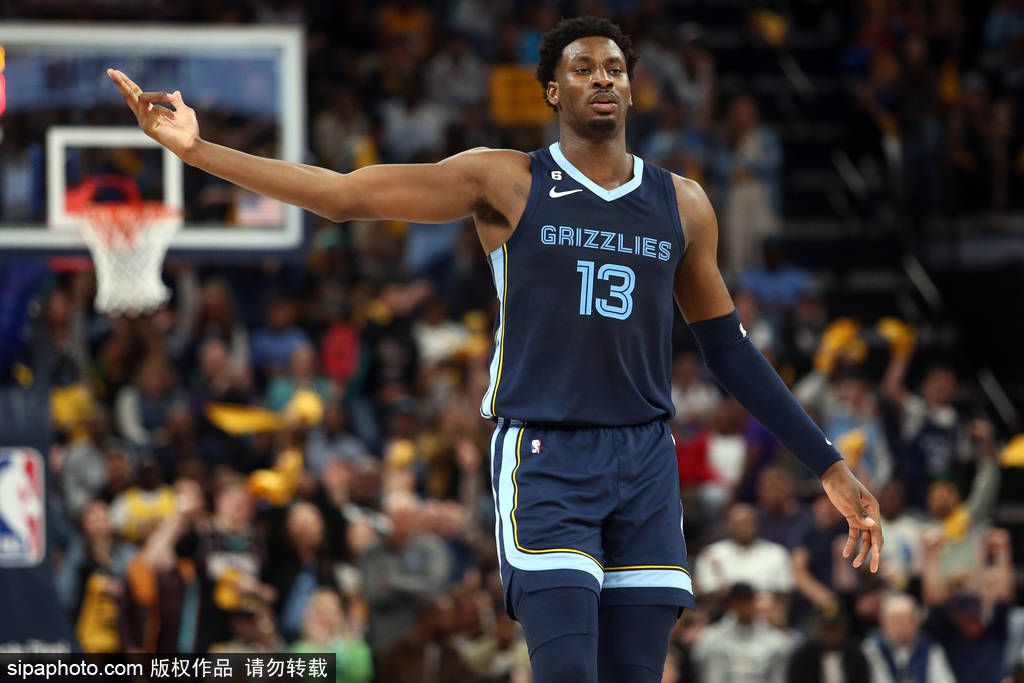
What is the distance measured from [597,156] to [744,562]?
27.2 ft

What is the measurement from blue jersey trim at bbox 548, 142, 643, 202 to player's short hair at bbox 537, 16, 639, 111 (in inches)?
8.2

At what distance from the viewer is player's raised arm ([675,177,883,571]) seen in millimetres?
5820

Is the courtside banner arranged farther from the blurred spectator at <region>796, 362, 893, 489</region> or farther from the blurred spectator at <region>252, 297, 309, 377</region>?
the blurred spectator at <region>796, 362, 893, 489</region>

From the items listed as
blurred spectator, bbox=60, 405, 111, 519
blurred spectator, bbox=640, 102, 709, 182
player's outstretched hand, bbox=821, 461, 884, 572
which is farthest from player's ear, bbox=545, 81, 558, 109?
blurred spectator, bbox=640, 102, 709, 182

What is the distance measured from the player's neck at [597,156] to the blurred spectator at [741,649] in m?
7.54

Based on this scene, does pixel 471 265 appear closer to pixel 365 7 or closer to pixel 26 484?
pixel 365 7

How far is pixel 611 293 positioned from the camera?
5539 mm

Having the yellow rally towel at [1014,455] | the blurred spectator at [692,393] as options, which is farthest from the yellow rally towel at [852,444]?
the yellow rally towel at [1014,455]

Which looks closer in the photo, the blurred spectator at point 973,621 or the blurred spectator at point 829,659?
the blurred spectator at point 829,659

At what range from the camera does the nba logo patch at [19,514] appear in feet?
35.0

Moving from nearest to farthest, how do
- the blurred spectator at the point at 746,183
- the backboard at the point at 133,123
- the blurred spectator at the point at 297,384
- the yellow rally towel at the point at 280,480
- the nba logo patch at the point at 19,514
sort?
the nba logo patch at the point at 19,514 → the backboard at the point at 133,123 → the yellow rally towel at the point at 280,480 → the blurred spectator at the point at 297,384 → the blurred spectator at the point at 746,183

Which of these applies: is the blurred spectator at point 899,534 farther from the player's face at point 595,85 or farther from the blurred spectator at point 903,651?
the player's face at point 595,85

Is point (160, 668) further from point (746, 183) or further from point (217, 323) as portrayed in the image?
point (746, 183)

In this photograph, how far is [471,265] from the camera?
57.8 feet
